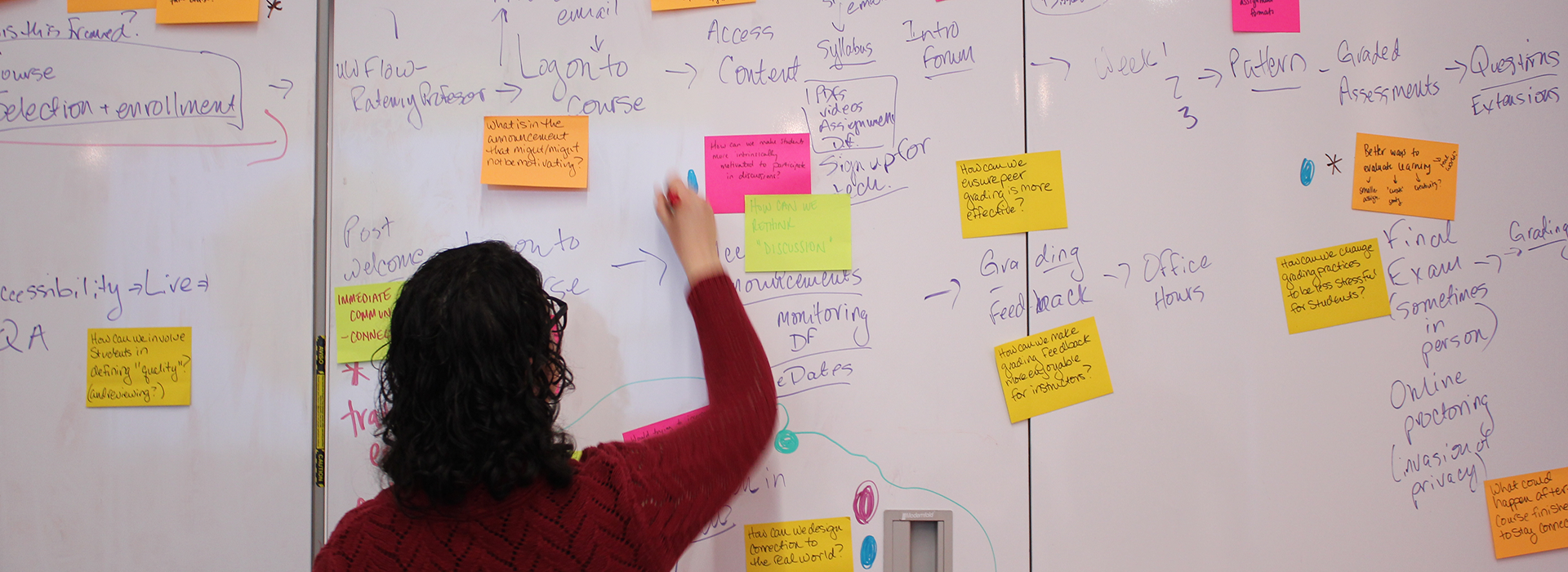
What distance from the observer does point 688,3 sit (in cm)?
124

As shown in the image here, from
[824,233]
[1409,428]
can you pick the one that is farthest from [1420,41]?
[824,233]

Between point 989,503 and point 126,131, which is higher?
point 126,131

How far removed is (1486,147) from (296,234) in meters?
1.94

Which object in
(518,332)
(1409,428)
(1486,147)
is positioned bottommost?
(1409,428)

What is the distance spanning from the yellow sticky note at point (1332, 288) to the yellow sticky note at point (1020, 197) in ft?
1.22

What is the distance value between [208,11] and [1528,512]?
2.30m

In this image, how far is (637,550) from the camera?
89 cm

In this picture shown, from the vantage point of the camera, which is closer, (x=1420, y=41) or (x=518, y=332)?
(x=518, y=332)

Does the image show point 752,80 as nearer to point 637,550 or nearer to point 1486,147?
point 637,550

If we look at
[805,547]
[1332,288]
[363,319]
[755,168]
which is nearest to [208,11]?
[363,319]

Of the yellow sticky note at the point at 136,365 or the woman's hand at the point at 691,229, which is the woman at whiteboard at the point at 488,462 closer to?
the woman's hand at the point at 691,229

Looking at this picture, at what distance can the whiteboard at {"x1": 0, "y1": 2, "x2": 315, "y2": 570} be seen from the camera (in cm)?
126

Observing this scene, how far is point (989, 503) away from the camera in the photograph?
3.94 feet

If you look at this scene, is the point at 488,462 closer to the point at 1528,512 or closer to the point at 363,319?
the point at 363,319
